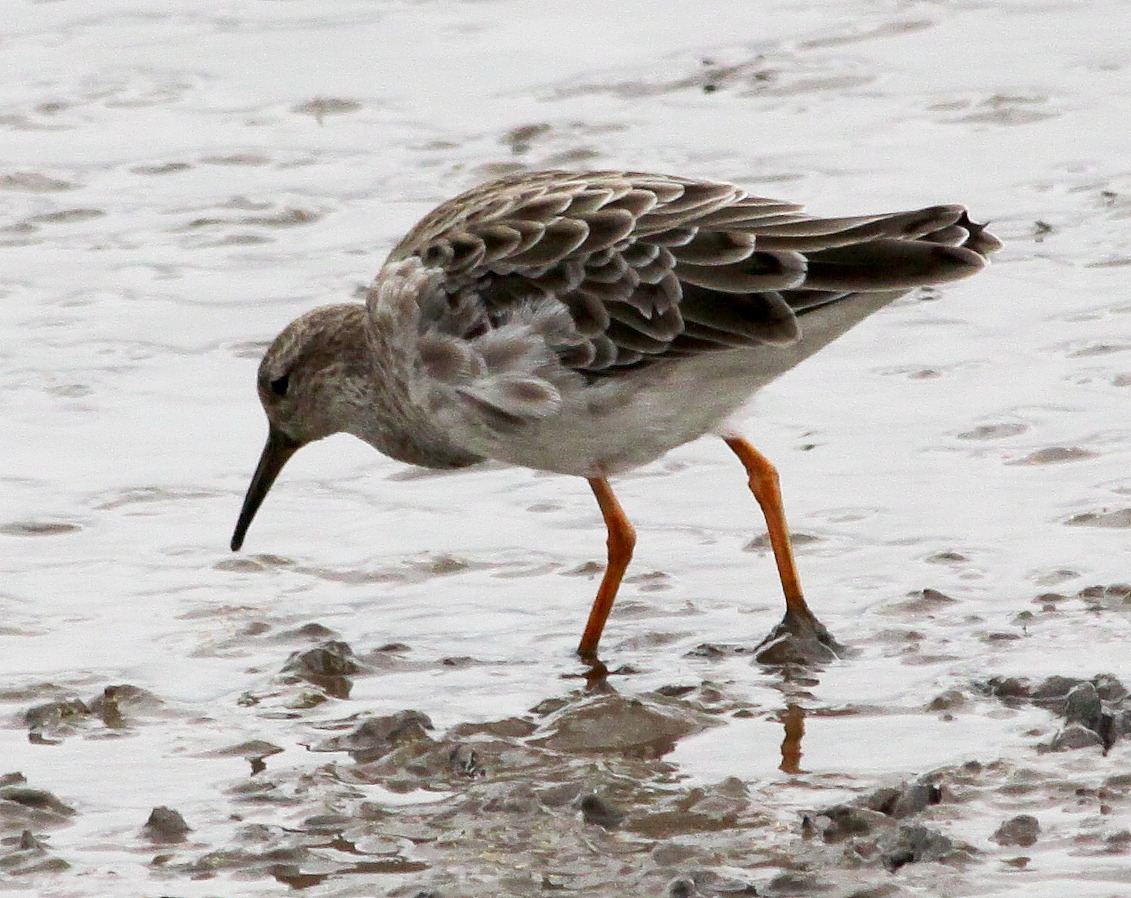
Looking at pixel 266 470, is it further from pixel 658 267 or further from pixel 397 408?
pixel 658 267

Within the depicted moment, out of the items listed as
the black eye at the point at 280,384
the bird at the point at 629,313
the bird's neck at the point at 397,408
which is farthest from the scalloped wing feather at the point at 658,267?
the black eye at the point at 280,384

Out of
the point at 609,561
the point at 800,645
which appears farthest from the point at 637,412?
the point at 800,645

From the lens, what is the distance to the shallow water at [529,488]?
23.3 ft

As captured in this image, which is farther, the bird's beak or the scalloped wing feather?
the bird's beak

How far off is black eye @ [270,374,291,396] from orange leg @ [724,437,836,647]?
74.9 inches

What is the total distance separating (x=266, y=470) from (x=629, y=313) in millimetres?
2096

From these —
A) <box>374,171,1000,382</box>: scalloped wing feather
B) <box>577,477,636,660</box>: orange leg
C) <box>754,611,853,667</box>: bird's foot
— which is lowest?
<box>754,611,853,667</box>: bird's foot

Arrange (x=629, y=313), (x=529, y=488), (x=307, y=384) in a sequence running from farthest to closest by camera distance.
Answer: (x=529, y=488) < (x=307, y=384) < (x=629, y=313)

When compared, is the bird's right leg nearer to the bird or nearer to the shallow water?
the bird

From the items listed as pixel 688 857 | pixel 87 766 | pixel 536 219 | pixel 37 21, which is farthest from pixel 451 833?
pixel 37 21

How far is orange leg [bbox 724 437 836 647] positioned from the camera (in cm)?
850

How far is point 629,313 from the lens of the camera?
854 cm

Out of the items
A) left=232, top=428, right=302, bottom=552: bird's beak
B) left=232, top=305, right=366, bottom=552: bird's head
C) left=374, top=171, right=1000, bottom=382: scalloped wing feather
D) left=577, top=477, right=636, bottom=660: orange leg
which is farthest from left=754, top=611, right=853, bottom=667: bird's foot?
left=232, top=428, right=302, bottom=552: bird's beak

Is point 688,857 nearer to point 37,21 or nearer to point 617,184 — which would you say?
point 617,184
